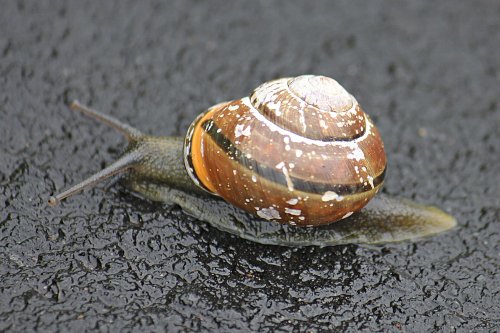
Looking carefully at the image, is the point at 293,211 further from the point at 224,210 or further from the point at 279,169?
the point at 224,210

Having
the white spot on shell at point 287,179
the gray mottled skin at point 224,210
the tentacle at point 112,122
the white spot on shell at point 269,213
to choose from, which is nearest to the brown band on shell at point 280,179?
the white spot on shell at point 287,179

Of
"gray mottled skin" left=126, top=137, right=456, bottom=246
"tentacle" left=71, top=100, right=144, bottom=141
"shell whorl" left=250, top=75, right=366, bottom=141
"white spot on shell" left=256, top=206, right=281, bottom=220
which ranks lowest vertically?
"gray mottled skin" left=126, top=137, right=456, bottom=246

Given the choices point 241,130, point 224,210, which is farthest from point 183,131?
point 241,130

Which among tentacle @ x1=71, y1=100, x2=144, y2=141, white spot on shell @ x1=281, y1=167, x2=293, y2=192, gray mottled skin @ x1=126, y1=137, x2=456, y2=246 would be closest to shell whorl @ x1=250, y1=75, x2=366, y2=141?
white spot on shell @ x1=281, y1=167, x2=293, y2=192

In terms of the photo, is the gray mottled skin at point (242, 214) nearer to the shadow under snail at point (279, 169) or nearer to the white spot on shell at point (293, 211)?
the shadow under snail at point (279, 169)

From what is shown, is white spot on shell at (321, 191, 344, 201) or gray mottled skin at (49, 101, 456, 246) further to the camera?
gray mottled skin at (49, 101, 456, 246)

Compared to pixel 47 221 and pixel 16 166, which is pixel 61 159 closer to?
pixel 16 166

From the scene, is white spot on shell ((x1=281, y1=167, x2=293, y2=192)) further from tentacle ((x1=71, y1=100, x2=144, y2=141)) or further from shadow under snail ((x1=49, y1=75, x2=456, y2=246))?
tentacle ((x1=71, y1=100, x2=144, y2=141))
